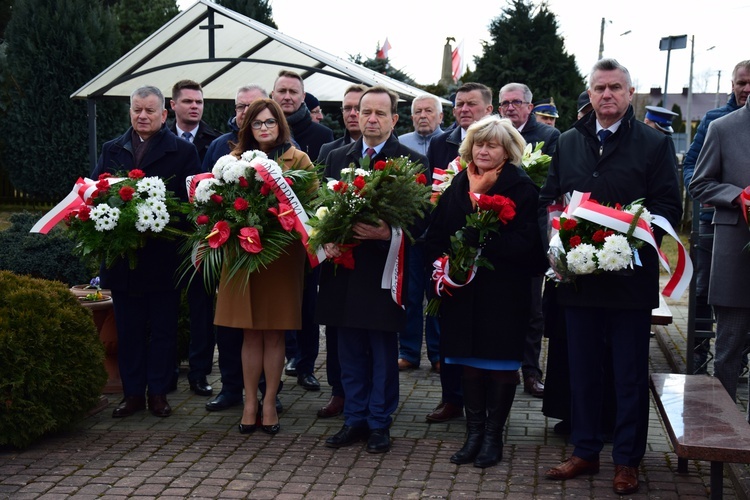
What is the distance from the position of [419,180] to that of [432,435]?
174 cm

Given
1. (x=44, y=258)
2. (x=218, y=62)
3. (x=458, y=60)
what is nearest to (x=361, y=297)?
(x=44, y=258)

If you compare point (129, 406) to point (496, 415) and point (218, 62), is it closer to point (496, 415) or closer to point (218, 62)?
point (496, 415)

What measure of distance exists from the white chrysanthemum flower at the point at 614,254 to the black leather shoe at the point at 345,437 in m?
2.02

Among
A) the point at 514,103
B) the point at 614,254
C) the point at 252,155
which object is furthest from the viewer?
the point at 514,103

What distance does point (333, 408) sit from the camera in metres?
6.46

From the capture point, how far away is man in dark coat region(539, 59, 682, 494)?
488 cm

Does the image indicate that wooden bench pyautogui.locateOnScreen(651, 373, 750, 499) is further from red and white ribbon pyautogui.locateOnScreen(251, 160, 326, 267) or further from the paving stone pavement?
red and white ribbon pyautogui.locateOnScreen(251, 160, 326, 267)

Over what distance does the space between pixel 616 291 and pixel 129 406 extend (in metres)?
3.61

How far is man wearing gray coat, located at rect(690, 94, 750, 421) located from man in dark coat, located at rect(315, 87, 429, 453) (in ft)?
6.02

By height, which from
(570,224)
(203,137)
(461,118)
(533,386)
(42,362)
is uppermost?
(461,118)

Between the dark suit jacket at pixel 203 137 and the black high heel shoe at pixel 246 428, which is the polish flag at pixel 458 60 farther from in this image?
the black high heel shoe at pixel 246 428

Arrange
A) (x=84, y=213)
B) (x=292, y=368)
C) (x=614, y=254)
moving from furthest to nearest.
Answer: (x=292, y=368) → (x=84, y=213) → (x=614, y=254)

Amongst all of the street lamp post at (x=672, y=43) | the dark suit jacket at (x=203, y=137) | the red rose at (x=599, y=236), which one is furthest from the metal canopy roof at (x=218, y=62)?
the street lamp post at (x=672, y=43)

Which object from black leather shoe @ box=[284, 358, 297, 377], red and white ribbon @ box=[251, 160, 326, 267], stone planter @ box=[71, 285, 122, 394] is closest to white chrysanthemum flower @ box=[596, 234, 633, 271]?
red and white ribbon @ box=[251, 160, 326, 267]
